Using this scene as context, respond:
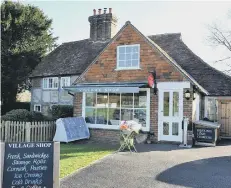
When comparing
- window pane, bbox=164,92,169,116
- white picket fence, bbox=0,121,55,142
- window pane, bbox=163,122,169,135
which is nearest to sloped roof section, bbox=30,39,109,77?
white picket fence, bbox=0,121,55,142

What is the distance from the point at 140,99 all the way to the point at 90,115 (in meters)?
3.14

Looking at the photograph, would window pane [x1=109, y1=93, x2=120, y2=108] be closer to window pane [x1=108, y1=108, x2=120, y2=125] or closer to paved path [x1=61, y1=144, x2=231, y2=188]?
window pane [x1=108, y1=108, x2=120, y2=125]

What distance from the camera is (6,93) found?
33531 mm

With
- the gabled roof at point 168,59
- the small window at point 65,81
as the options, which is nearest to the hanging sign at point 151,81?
the gabled roof at point 168,59

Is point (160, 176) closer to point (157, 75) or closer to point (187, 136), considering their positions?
point (187, 136)

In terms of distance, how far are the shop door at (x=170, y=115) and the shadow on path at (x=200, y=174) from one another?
162 inches

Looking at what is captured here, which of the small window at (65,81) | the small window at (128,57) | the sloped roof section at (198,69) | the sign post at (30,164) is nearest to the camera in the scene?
the sign post at (30,164)

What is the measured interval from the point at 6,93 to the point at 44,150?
2900 centimetres

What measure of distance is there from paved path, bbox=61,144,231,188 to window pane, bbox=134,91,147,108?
11.9 ft

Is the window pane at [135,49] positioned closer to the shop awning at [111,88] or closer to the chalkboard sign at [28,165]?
the shop awning at [111,88]

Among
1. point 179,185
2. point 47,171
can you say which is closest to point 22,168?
point 47,171

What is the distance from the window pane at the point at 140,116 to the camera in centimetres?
1579

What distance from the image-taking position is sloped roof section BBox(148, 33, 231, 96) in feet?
63.7

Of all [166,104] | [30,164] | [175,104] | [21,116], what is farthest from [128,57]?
[30,164]
